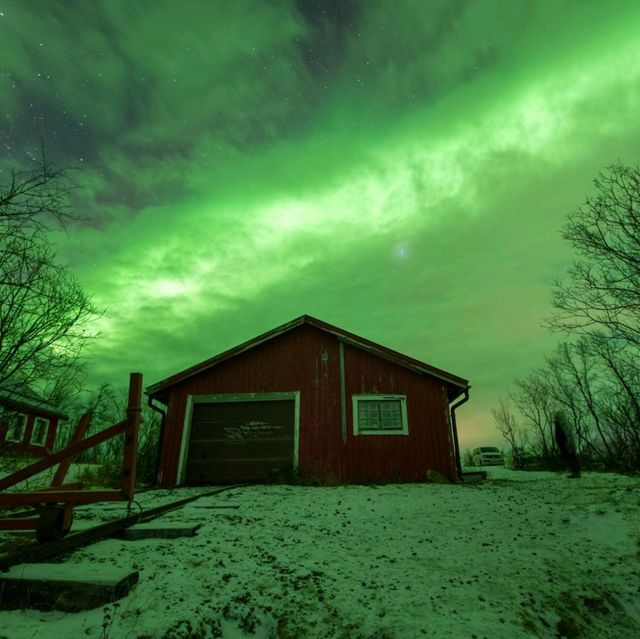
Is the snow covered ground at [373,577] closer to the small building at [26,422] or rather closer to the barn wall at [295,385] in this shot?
the small building at [26,422]

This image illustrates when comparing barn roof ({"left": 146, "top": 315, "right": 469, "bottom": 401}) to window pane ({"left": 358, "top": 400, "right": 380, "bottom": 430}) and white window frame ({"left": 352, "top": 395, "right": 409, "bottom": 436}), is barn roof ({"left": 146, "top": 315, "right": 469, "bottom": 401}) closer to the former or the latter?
white window frame ({"left": 352, "top": 395, "right": 409, "bottom": 436})

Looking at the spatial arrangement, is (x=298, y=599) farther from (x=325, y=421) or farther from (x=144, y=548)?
(x=325, y=421)

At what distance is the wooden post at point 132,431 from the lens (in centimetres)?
428

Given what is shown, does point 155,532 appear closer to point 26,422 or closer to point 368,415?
point 368,415

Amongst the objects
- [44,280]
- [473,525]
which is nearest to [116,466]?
[44,280]

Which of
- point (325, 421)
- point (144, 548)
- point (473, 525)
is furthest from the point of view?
point (325, 421)

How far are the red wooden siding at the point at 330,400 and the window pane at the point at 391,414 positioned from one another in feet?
0.95

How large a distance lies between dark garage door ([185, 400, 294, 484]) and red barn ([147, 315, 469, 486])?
0.03 meters

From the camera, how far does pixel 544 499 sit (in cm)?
837

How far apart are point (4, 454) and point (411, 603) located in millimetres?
8175

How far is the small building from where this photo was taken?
7.39 metres

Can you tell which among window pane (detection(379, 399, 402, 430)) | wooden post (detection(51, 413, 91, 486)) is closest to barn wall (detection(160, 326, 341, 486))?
window pane (detection(379, 399, 402, 430))

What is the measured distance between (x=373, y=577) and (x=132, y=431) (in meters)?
A: 2.93

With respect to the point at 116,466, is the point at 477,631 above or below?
below
